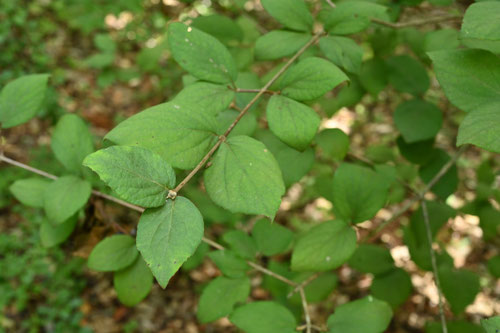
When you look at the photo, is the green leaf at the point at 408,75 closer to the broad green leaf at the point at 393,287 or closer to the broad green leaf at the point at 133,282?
the broad green leaf at the point at 393,287

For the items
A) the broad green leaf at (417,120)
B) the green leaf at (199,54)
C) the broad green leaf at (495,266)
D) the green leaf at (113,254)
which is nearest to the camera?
the green leaf at (199,54)

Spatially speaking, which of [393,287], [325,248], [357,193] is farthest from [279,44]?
[393,287]

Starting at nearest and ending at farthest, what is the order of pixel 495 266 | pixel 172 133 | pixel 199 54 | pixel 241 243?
pixel 172 133 → pixel 199 54 → pixel 241 243 → pixel 495 266

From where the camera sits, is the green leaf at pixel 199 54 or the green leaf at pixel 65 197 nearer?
the green leaf at pixel 199 54

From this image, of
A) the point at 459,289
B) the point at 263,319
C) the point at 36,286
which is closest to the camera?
the point at 263,319

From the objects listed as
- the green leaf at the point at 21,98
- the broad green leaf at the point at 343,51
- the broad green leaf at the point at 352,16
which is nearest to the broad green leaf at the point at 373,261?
the broad green leaf at the point at 343,51

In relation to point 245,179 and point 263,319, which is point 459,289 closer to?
point 263,319

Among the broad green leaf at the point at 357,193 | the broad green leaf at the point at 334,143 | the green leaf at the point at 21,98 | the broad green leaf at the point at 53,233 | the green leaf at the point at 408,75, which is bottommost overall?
the broad green leaf at the point at 53,233
